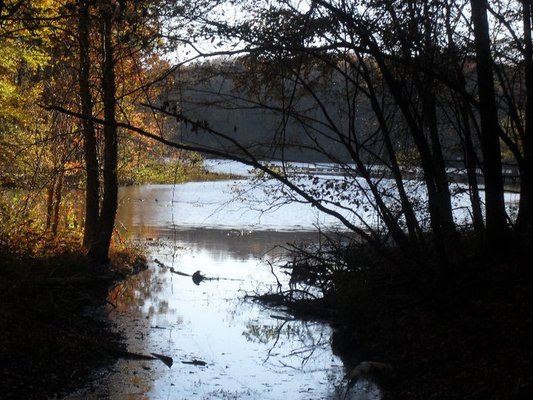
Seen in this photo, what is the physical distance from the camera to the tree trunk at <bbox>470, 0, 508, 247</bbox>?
9.86 m

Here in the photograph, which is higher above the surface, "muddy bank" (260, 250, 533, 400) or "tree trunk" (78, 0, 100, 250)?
"tree trunk" (78, 0, 100, 250)

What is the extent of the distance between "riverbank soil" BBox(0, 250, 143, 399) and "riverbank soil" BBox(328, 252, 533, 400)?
3729 millimetres

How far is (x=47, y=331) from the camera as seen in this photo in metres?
9.89

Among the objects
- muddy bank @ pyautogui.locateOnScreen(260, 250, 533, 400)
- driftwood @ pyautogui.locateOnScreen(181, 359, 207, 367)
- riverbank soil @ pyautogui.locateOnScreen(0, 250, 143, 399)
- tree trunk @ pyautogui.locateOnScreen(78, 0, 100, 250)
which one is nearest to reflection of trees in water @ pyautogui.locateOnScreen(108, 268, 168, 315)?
riverbank soil @ pyautogui.locateOnScreen(0, 250, 143, 399)

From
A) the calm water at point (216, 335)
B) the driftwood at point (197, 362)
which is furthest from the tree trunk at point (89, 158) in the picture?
the driftwood at point (197, 362)

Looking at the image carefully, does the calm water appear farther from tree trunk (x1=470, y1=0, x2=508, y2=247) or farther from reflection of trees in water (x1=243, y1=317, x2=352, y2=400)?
tree trunk (x1=470, y1=0, x2=508, y2=247)

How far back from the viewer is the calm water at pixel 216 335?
8820 millimetres

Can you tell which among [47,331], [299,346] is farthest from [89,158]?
[299,346]

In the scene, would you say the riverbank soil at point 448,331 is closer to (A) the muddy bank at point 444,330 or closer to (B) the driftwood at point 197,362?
(A) the muddy bank at point 444,330

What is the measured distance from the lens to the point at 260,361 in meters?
10.4

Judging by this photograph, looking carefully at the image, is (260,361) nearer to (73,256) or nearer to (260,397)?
(260,397)

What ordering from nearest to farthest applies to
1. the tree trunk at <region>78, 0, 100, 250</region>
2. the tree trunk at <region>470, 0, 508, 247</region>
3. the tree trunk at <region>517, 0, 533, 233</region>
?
the tree trunk at <region>470, 0, 508, 247</region>
the tree trunk at <region>517, 0, 533, 233</region>
the tree trunk at <region>78, 0, 100, 250</region>

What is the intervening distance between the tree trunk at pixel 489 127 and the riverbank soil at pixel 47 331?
5.79 m

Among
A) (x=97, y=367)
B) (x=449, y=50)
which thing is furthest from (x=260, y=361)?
(x=449, y=50)
